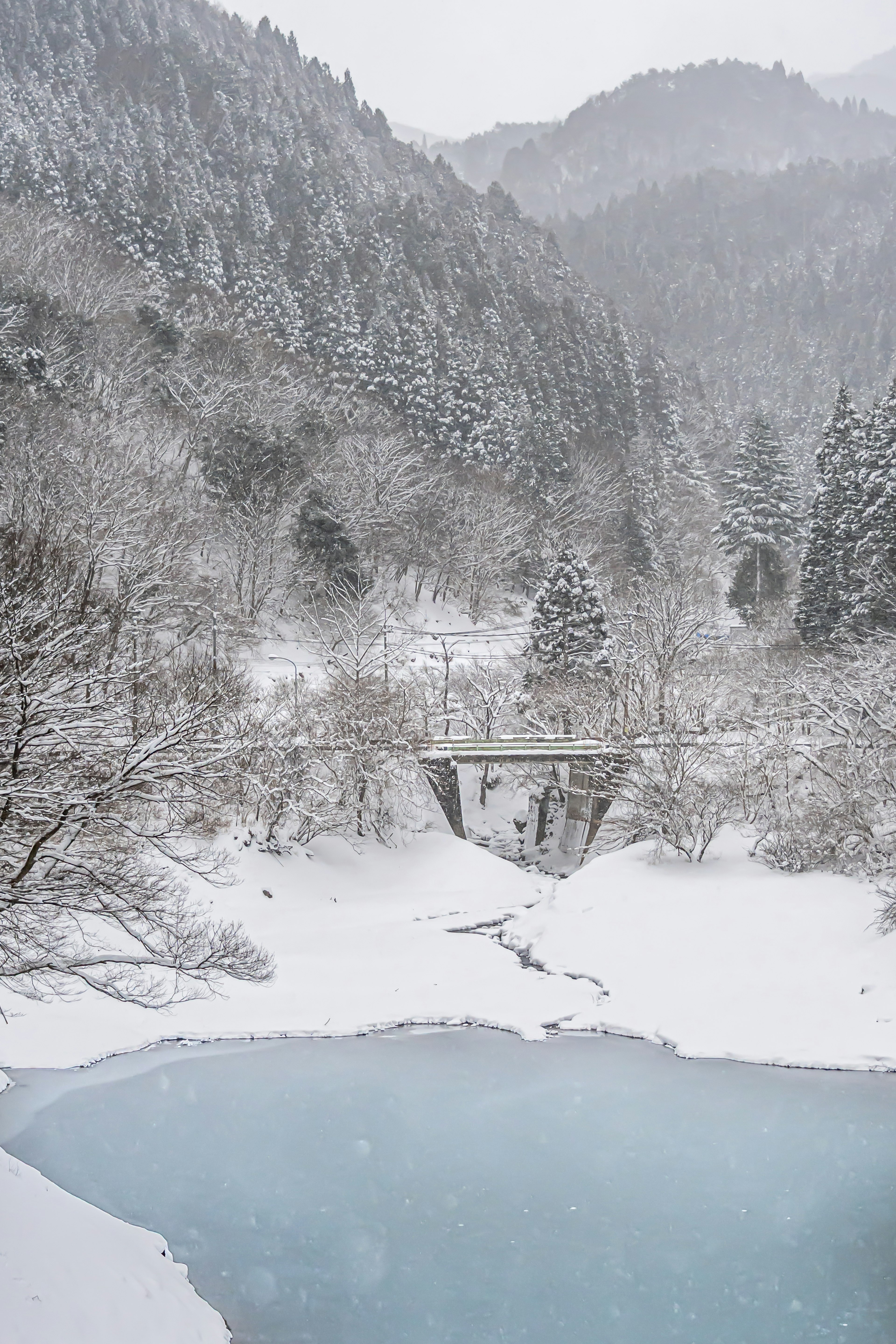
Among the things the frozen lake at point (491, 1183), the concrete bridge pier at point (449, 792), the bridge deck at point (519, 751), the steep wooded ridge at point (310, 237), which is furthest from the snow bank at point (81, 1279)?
the steep wooded ridge at point (310, 237)

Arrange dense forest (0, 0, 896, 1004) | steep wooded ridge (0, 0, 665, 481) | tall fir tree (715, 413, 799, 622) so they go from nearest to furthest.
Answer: dense forest (0, 0, 896, 1004) → tall fir tree (715, 413, 799, 622) → steep wooded ridge (0, 0, 665, 481)

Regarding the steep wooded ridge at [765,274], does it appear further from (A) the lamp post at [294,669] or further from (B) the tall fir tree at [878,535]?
(A) the lamp post at [294,669]

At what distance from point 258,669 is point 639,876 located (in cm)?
1661

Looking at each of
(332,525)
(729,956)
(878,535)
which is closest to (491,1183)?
(729,956)

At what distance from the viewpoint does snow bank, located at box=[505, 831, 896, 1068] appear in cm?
1694

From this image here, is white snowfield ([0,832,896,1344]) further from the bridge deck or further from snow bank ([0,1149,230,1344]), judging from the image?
snow bank ([0,1149,230,1344])

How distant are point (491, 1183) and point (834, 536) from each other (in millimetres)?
29171

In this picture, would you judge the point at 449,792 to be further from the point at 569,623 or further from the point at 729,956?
the point at 729,956

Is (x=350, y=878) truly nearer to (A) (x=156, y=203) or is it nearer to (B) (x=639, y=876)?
(B) (x=639, y=876)

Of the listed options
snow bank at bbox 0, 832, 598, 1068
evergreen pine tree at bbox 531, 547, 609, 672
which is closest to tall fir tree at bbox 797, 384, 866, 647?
evergreen pine tree at bbox 531, 547, 609, 672

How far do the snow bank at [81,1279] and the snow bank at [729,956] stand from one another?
1000 cm

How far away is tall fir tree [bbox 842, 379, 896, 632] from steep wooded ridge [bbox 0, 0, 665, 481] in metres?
24.0

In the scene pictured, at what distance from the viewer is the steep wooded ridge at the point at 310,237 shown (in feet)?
178

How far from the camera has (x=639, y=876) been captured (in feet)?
76.4
